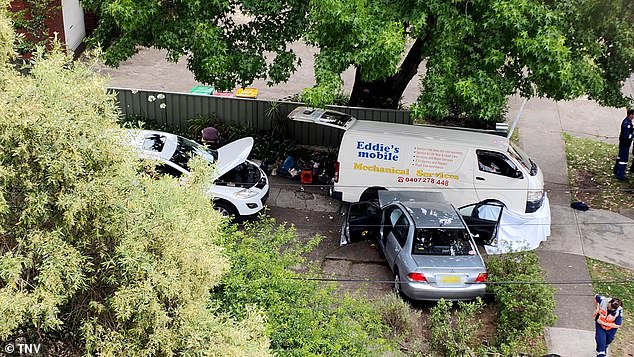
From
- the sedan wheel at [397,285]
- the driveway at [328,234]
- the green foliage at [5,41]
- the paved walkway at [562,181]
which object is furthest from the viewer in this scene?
the driveway at [328,234]

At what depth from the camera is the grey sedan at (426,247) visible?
1249cm

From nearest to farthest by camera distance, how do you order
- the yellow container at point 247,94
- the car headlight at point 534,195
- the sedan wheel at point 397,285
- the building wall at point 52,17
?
the sedan wheel at point 397,285
the car headlight at point 534,195
the yellow container at point 247,94
the building wall at point 52,17

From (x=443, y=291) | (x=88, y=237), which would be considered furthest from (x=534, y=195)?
(x=88, y=237)

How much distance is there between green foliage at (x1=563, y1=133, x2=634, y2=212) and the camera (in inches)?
657

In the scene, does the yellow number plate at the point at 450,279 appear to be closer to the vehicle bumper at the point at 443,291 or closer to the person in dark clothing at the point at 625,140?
the vehicle bumper at the point at 443,291

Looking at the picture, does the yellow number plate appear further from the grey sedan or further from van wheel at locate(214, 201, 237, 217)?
van wheel at locate(214, 201, 237, 217)

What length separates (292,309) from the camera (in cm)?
964

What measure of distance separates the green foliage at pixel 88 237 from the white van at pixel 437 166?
8.68 metres

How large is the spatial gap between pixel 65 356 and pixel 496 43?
9.44 metres

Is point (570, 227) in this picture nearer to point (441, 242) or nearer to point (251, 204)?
point (441, 242)

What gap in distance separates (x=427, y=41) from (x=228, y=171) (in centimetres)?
477

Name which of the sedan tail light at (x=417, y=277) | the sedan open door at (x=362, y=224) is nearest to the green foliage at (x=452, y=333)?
the sedan tail light at (x=417, y=277)

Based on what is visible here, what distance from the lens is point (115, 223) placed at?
6.18 metres

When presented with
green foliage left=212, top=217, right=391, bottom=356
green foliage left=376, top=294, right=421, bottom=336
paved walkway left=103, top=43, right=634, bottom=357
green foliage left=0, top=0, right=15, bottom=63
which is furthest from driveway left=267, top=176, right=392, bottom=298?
green foliage left=0, top=0, right=15, bottom=63
